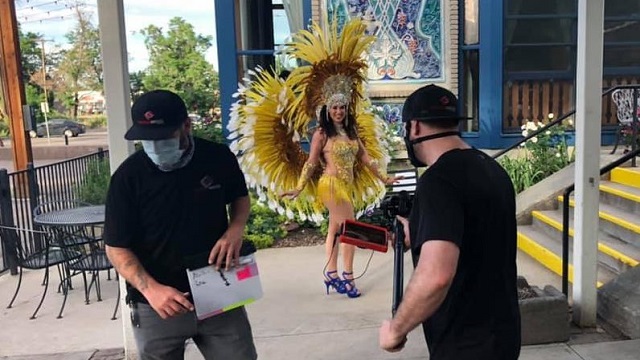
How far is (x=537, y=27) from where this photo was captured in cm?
898

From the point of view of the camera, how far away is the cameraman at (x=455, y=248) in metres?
1.81

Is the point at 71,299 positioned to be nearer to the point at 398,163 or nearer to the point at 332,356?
the point at 332,356

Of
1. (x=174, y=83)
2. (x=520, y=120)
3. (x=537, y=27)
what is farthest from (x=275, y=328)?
(x=174, y=83)

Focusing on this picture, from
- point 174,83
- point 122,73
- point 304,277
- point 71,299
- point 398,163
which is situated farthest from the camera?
point 174,83

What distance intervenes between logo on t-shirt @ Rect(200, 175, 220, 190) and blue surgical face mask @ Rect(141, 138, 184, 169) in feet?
0.45

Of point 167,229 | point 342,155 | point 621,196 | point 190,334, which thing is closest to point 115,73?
point 167,229

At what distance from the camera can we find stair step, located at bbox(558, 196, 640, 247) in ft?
16.9

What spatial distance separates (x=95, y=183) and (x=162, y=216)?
575 centimetres

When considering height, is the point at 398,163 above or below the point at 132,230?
below

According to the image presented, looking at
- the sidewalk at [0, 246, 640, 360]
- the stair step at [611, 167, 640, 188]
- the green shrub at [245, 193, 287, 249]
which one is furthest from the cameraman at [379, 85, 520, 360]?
the green shrub at [245, 193, 287, 249]

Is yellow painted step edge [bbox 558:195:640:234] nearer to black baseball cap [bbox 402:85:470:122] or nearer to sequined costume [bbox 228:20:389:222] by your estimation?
sequined costume [bbox 228:20:389:222]

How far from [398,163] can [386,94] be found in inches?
40.7

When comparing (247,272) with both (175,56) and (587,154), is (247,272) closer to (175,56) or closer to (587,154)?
(587,154)

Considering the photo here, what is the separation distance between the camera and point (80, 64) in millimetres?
Result: 30578
